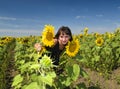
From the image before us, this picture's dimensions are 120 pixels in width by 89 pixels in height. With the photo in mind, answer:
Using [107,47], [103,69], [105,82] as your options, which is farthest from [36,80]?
[107,47]

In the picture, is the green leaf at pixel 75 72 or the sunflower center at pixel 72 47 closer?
the green leaf at pixel 75 72

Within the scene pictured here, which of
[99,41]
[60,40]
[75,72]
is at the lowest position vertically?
[75,72]

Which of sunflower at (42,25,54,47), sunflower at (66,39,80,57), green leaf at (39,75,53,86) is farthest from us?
sunflower at (66,39,80,57)

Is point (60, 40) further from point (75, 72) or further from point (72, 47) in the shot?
point (75, 72)

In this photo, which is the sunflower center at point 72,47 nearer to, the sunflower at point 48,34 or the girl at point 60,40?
the sunflower at point 48,34

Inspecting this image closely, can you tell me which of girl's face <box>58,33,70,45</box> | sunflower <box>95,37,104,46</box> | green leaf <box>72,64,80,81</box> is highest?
girl's face <box>58,33,70,45</box>

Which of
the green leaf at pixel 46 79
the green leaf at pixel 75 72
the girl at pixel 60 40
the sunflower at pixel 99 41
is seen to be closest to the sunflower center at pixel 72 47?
the green leaf at pixel 75 72

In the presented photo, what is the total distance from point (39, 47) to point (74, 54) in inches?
19.8

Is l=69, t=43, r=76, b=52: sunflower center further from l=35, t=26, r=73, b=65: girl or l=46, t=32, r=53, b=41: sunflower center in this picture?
l=35, t=26, r=73, b=65: girl

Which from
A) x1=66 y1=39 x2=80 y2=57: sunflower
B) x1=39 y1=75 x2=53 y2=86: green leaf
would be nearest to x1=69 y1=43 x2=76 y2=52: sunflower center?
x1=66 y1=39 x2=80 y2=57: sunflower

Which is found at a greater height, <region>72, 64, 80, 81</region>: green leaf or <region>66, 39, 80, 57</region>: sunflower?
<region>66, 39, 80, 57</region>: sunflower

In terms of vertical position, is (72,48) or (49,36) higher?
(49,36)

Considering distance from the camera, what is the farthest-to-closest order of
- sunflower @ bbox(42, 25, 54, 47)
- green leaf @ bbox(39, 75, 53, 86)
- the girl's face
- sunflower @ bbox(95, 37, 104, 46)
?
sunflower @ bbox(95, 37, 104, 46) → the girl's face → sunflower @ bbox(42, 25, 54, 47) → green leaf @ bbox(39, 75, 53, 86)

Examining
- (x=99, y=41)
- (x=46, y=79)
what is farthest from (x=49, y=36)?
(x=99, y=41)
